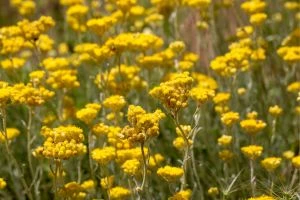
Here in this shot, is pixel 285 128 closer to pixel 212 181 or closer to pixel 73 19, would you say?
pixel 212 181

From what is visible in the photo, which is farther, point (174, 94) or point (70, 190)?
point (70, 190)

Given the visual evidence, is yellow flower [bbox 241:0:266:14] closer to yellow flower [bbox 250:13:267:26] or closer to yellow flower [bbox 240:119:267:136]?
yellow flower [bbox 250:13:267:26]

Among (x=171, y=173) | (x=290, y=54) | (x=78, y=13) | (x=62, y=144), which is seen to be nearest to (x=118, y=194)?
(x=171, y=173)

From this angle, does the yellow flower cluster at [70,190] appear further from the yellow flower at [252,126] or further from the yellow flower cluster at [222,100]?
the yellow flower cluster at [222,100]

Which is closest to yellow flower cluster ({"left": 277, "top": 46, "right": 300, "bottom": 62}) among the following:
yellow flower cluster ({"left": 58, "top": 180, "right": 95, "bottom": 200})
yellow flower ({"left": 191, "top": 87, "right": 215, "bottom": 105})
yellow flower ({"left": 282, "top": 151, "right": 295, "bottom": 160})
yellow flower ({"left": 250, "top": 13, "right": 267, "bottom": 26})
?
yellow flower ({"left": 250, "top": 13, "right": 267, "bottom": 26})

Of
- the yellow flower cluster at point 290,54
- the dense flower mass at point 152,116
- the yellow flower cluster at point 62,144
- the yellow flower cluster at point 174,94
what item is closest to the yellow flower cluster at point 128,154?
the dense flower mass at point 152,116

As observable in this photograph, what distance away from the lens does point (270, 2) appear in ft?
16.9

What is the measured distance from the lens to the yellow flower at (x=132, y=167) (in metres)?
2.72

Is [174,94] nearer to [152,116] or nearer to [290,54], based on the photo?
[152,116]

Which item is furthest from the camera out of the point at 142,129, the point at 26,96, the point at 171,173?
the point at 26,96

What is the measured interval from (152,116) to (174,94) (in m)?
0.13

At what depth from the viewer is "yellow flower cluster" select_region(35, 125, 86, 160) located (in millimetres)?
2480

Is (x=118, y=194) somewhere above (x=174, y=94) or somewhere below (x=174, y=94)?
below

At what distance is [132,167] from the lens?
2719mm
